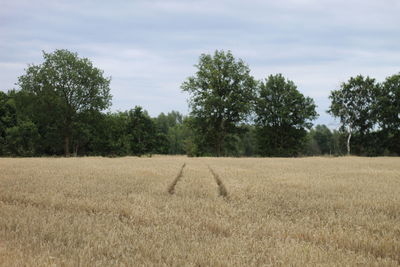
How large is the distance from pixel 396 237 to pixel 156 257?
145 inches

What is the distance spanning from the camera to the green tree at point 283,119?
64.7m

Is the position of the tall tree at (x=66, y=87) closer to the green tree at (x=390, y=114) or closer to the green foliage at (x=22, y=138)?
the green foliage at (x=22, y=138)

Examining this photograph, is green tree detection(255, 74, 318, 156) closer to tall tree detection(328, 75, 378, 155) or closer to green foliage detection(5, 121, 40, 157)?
tall tree detection(328, 75, 378, 155)

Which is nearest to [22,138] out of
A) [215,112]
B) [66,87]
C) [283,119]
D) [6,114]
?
[6,114]

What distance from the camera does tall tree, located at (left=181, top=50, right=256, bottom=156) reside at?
56.1m

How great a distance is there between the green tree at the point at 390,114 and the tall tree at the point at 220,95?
2258cm

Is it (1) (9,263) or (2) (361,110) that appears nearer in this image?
(1) (9,263)

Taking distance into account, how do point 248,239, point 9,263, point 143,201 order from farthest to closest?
point 143,201 → point 248,239 → point 9,263

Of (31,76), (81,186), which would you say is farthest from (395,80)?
(81,186)

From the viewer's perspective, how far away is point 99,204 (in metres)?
7.36

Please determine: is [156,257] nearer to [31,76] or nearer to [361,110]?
[31,76]

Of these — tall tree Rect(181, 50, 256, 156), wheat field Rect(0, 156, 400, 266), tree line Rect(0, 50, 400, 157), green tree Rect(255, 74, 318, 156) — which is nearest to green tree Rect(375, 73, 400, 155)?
tree line Rect(0, 50, 400, 157)

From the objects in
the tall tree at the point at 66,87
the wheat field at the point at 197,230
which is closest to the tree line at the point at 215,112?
the tall tree at the point at 66,87

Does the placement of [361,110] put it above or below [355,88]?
below
